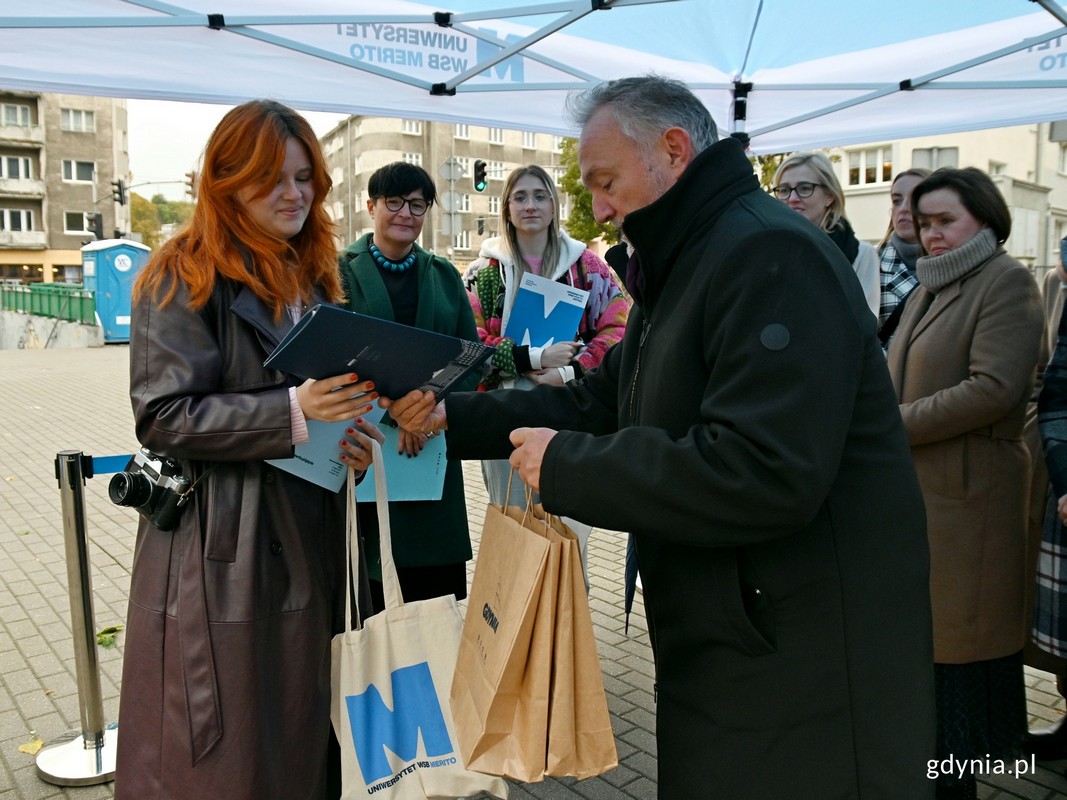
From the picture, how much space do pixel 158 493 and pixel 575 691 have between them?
1.13m

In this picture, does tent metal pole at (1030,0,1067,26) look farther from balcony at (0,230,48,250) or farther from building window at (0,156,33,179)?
building window at (0,156,33,179)

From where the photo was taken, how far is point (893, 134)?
5.84 m

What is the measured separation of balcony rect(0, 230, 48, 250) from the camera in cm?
5656

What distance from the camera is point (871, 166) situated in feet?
114

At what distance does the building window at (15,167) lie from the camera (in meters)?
56.7

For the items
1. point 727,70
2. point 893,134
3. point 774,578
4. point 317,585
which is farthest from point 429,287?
point 893,134

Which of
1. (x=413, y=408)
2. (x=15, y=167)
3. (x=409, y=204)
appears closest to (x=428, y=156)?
(x=15, y=167)

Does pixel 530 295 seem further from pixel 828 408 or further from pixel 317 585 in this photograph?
pixel 828 408

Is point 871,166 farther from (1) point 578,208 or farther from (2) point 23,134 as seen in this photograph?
(2) point 23,134

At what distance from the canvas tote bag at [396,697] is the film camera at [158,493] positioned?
0.42 m

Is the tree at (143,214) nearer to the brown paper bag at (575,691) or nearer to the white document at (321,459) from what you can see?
the white document at (321,459)

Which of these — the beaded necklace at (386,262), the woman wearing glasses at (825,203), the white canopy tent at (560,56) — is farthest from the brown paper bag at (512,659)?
the white canopy tent at (560,56)

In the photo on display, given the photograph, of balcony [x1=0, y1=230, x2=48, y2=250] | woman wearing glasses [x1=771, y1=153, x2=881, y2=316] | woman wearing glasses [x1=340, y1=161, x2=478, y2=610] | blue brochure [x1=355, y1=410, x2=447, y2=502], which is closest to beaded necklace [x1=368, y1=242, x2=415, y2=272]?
woman wearing glasses [x1=340, y1=161, x2=478, y2=610]

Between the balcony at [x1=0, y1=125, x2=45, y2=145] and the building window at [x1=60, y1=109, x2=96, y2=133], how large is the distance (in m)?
1.61
